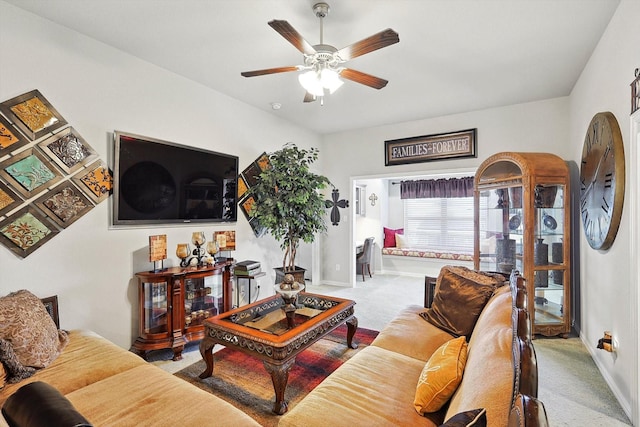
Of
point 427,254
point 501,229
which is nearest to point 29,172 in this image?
point 501,229

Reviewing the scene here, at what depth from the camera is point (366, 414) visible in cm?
137

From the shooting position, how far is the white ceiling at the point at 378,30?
2205 mm

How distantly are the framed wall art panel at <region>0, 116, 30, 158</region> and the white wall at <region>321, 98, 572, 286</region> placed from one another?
4219mm

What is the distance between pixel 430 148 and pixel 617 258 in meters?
2.84

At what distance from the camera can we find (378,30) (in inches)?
97.5

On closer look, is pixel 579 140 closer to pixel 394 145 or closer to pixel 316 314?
pixel 394 145

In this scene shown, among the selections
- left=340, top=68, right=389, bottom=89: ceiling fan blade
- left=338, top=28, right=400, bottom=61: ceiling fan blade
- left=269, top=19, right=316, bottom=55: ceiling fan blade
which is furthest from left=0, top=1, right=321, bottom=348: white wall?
left=338, top=28, right=400, bottom=61: ceiling fan blade

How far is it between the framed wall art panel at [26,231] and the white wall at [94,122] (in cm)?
5

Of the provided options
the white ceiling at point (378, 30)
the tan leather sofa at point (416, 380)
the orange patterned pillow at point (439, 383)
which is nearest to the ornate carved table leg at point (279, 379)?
the tan leather sofa at point (416, 380)

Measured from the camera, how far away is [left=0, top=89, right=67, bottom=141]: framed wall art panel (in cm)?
218

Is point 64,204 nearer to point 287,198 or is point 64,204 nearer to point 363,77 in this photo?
point 287,198

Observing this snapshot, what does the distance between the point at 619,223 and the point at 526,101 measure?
2.47m

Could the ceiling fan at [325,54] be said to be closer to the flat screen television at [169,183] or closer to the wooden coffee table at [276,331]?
the flat screen television at [169,183]

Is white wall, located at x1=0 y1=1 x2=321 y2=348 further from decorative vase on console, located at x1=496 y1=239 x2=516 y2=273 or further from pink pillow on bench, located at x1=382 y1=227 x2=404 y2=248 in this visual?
pink pillow on bench, located at x1=382 y1=227 x2=404 y2=248
